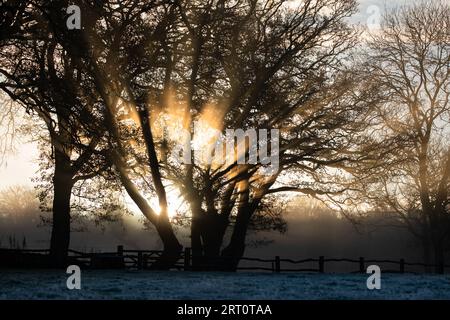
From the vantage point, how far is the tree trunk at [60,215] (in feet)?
92.6

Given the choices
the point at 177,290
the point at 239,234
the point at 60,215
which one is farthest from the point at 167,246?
the point at 177,290

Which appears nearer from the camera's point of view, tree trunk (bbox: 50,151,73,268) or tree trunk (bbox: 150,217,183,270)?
tree trunk (bbox: 50,151,73,268)

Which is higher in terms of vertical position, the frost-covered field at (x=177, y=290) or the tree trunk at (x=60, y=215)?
the tree trunk at (x=60, y=215)

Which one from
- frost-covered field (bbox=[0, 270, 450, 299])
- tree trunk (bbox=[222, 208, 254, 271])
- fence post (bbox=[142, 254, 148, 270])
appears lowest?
frost-covered field (bbox=[0, 270, 450, 299])

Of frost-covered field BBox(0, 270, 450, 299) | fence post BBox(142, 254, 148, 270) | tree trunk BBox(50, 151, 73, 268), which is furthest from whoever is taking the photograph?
fence post BBox(142, 254, 148, 270)

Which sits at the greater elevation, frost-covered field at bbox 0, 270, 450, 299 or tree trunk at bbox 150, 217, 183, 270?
tree trunk at bbox 150, 217, 183, 270

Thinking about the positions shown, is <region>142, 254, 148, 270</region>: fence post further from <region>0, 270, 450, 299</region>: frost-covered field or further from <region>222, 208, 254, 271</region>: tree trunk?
<region>0, 270, 450, 299</region>: frost-covered field

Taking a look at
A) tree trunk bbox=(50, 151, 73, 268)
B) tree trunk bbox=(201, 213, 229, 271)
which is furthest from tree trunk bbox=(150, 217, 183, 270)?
tree trunk bbox=(50, 151, 73, 268)

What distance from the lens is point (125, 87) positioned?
2314 cm

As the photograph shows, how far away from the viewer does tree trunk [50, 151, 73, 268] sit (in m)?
28.2

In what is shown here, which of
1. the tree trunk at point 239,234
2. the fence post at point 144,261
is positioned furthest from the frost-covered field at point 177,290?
the tree trunk at point 239,234

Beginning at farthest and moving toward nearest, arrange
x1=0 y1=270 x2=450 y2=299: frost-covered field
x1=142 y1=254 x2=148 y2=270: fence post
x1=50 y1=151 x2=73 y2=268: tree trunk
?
x1=142 y1=254 x2=148 y2=270: fence post
x1=50 y1=151 x2=73 y2=268: tree trunk
x1=0 y1=270 x2=450 y2=299: frost-covered field

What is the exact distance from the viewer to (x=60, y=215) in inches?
1121

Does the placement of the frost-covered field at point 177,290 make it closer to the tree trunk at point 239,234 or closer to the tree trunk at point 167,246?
the tree trunk at point 167,246
